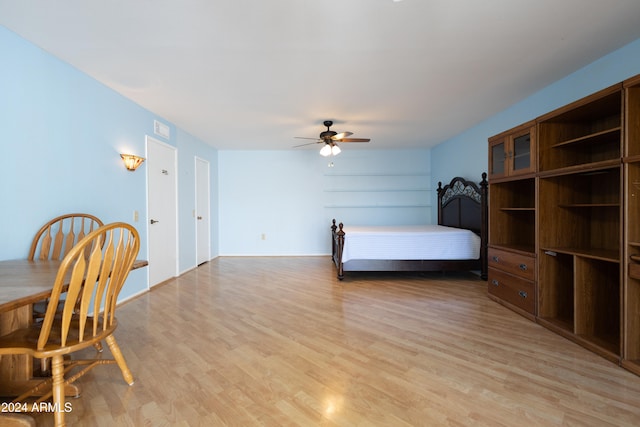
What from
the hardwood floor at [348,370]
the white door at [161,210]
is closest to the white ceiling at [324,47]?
the white door at [161,210]

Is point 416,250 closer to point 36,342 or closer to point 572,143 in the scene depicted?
point 572,143

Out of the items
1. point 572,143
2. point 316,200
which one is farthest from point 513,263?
point 316,200

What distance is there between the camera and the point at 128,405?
4.46 feet

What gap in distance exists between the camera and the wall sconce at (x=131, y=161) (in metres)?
2.88

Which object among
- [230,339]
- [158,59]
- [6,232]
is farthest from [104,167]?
[230,339]

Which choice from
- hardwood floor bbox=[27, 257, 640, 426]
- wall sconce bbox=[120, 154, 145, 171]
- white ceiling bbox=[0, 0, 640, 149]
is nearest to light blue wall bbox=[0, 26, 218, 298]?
wall sconce bbox=[120, 154, 145, 171]

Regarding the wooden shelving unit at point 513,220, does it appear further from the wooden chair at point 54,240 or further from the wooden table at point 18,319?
the wooden chair at point 54,240

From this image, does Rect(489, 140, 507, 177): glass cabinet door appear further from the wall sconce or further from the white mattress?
the wall sconce

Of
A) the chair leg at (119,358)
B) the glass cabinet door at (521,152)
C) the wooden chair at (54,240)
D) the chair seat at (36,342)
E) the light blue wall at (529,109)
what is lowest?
the chair leg at (119,358)

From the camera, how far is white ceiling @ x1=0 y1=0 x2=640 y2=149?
64.8 inches

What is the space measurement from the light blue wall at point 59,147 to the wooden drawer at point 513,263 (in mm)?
3975

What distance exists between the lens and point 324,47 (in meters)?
2.03

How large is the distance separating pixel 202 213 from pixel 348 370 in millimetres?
4195

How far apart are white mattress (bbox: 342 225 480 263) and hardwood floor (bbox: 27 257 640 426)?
0.81m
